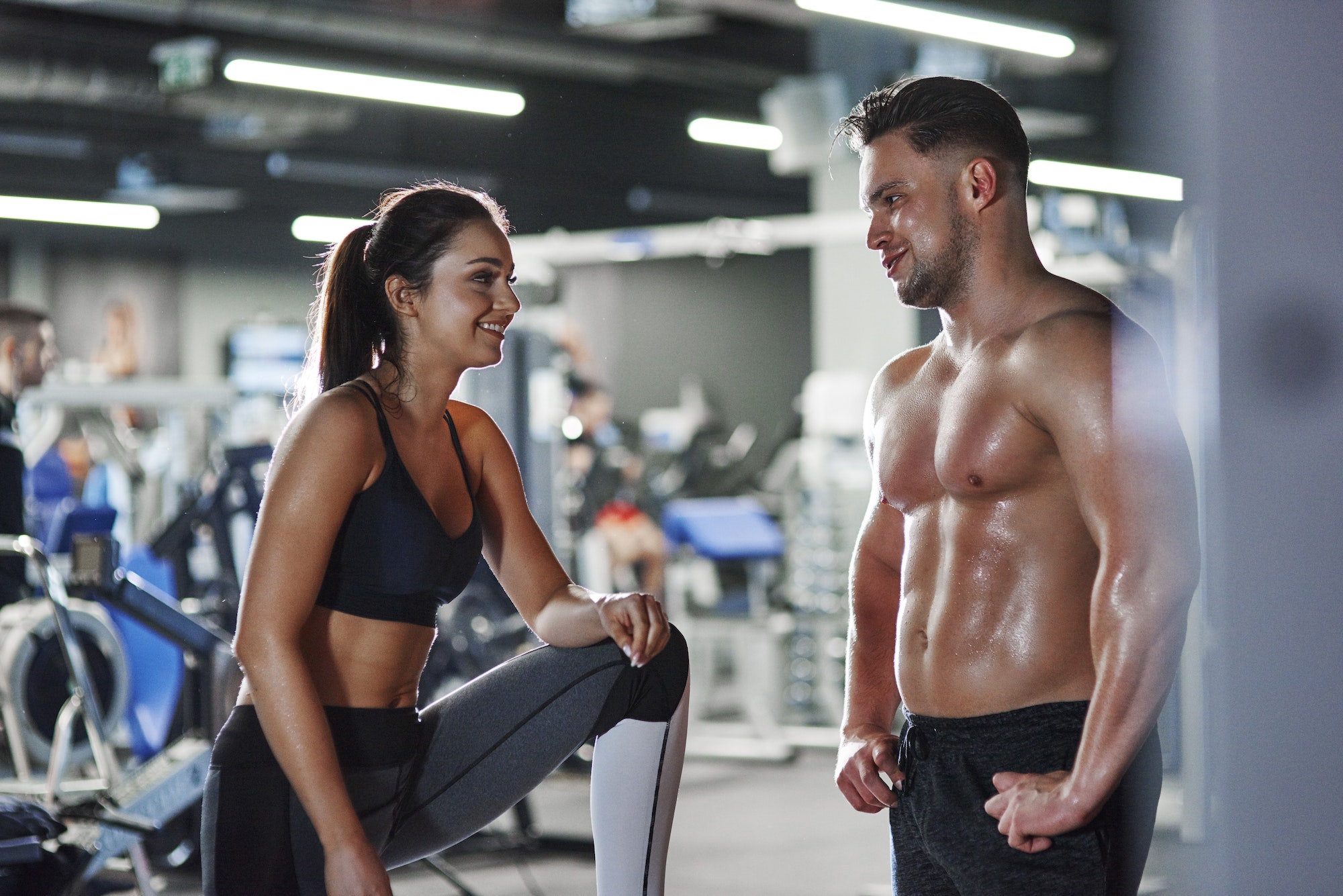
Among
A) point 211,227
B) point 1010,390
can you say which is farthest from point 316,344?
point 211,227

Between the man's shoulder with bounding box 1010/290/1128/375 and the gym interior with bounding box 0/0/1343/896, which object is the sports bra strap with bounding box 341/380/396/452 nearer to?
the gym interior with bounding box 0/0/1343/896

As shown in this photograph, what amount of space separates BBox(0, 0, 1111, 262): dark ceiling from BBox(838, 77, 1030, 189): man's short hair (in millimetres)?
4890

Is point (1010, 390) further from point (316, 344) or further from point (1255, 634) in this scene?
point (316, 344)

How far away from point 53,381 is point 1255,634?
462 centimetres

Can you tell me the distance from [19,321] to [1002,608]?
3.27 meters

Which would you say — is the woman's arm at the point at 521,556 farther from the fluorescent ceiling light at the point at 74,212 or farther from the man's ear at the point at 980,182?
the fluorescent ceiling light at the point at 74,212

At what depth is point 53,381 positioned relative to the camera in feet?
15.4

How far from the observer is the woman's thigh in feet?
5.99

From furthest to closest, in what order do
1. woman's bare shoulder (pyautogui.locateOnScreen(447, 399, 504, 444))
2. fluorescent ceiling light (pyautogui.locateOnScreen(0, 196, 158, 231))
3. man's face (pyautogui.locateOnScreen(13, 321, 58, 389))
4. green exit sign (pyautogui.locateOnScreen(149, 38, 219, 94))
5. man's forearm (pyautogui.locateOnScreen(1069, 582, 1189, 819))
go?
1. fluorescent ceiling light (pyautogui.locateOnScreen(0, 196, 158, 231))
2. green exit sign (pyautogui.locateOnScreen(149, 38, 219, 94))
3. man's face (pyautogui.locateOnScreen(13, 321, 58, 389))
4. woman's bare shoulder (pyautogui.locateOnScreen(447, 399, 504, 444))
5. man's forearm (pyautogui.locateOnScreen(1069, 582, 1189, 819))

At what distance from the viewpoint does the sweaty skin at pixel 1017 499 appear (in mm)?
1327

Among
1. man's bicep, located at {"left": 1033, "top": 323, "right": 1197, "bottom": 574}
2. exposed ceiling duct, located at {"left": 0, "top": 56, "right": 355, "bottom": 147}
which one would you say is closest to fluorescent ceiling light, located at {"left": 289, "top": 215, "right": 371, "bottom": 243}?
man's bicep, located at {"left": 1033, "top": 323, "right": 1197, "bottom": 574}

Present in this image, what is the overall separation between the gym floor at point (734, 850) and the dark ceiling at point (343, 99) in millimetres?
3010

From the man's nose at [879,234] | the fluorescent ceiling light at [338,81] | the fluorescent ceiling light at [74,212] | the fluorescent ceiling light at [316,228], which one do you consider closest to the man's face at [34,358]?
the fluorescent ceiling light at [316,228]

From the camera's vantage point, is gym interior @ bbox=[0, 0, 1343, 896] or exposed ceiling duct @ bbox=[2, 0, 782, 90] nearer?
gym interior @ bbox=[0, 0, 1343, 896]
